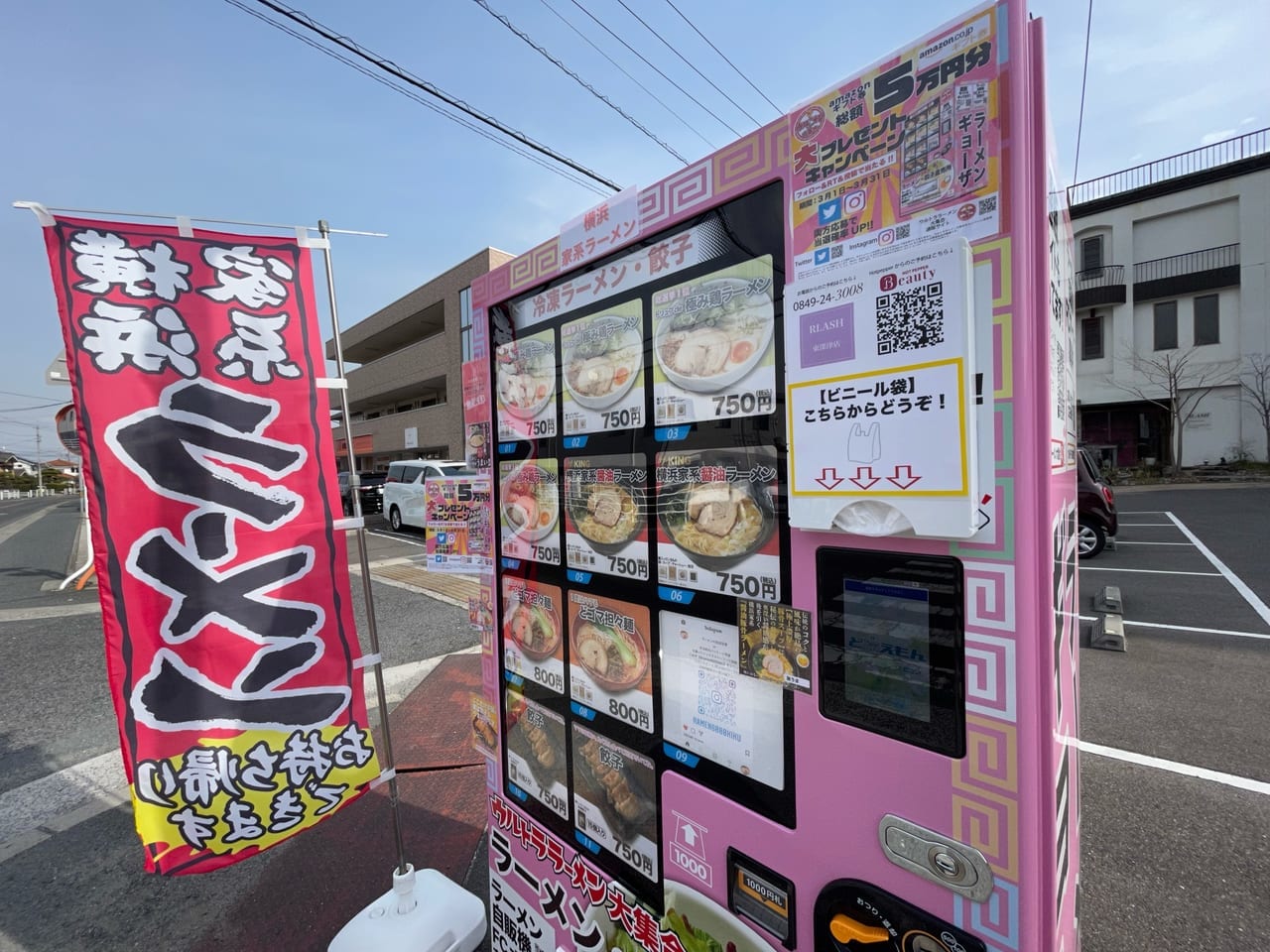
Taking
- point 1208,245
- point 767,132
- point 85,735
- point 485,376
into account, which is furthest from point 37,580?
point 1208,245

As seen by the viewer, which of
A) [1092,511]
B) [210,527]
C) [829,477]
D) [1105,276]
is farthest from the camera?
[1105,276]

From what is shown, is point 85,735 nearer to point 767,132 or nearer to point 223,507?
point 223,507

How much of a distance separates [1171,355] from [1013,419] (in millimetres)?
25001

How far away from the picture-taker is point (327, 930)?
2.19 m

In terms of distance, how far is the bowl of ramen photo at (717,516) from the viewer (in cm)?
118

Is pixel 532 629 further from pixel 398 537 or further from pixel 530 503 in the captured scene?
pixel 398 537

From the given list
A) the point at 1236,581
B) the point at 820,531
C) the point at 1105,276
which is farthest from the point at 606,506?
the point at 1105,276

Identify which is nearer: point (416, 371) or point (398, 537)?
point (398, 537)

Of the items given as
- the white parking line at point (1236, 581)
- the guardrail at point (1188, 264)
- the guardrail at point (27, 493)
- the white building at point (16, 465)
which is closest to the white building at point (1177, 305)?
the guardrail at point (1188, 264)

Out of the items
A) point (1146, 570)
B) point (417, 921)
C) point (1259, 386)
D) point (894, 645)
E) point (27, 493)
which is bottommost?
point (1146, 570)

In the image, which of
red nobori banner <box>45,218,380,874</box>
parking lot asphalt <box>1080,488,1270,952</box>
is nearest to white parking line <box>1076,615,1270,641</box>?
parking lot asphalt <box>1080,488,1270,952</box>

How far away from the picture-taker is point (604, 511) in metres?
1.54

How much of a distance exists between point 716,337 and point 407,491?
12.9 meters

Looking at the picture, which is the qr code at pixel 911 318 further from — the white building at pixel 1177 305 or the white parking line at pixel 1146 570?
the white building at pixel 1177 305
